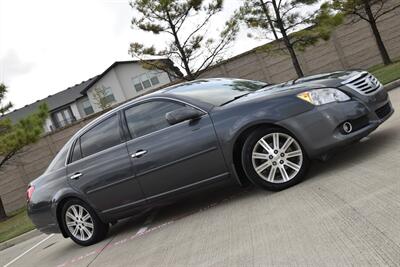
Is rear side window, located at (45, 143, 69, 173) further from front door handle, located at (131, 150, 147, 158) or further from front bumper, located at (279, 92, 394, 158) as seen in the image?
front bumper, located at (279, 92, 394, 158)

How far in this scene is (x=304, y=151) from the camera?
5410 millimetres

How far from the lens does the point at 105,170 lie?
21.2ft

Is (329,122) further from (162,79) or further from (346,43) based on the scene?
(162,79)

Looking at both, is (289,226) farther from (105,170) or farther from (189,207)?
(105,170)

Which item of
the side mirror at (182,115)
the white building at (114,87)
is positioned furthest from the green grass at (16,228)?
the white building at (114,87)

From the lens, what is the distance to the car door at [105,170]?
20.8ft

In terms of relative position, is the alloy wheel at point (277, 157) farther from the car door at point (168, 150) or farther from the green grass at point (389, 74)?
the green grass at point (389, 74)

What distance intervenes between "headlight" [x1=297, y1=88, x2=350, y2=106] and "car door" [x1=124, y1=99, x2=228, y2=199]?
3.65 ft

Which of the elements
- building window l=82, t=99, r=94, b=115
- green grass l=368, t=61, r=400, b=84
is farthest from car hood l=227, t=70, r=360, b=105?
building window l=82, t=99, r=94, b=115

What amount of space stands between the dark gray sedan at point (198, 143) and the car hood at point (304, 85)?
0.01m

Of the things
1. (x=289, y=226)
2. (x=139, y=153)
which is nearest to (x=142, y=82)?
(x=139, y=153)

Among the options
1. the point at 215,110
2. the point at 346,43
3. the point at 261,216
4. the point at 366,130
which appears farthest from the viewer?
the point at 346,43

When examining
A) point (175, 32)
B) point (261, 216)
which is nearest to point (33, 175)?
point (175, 32)

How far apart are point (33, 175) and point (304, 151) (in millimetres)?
21834
